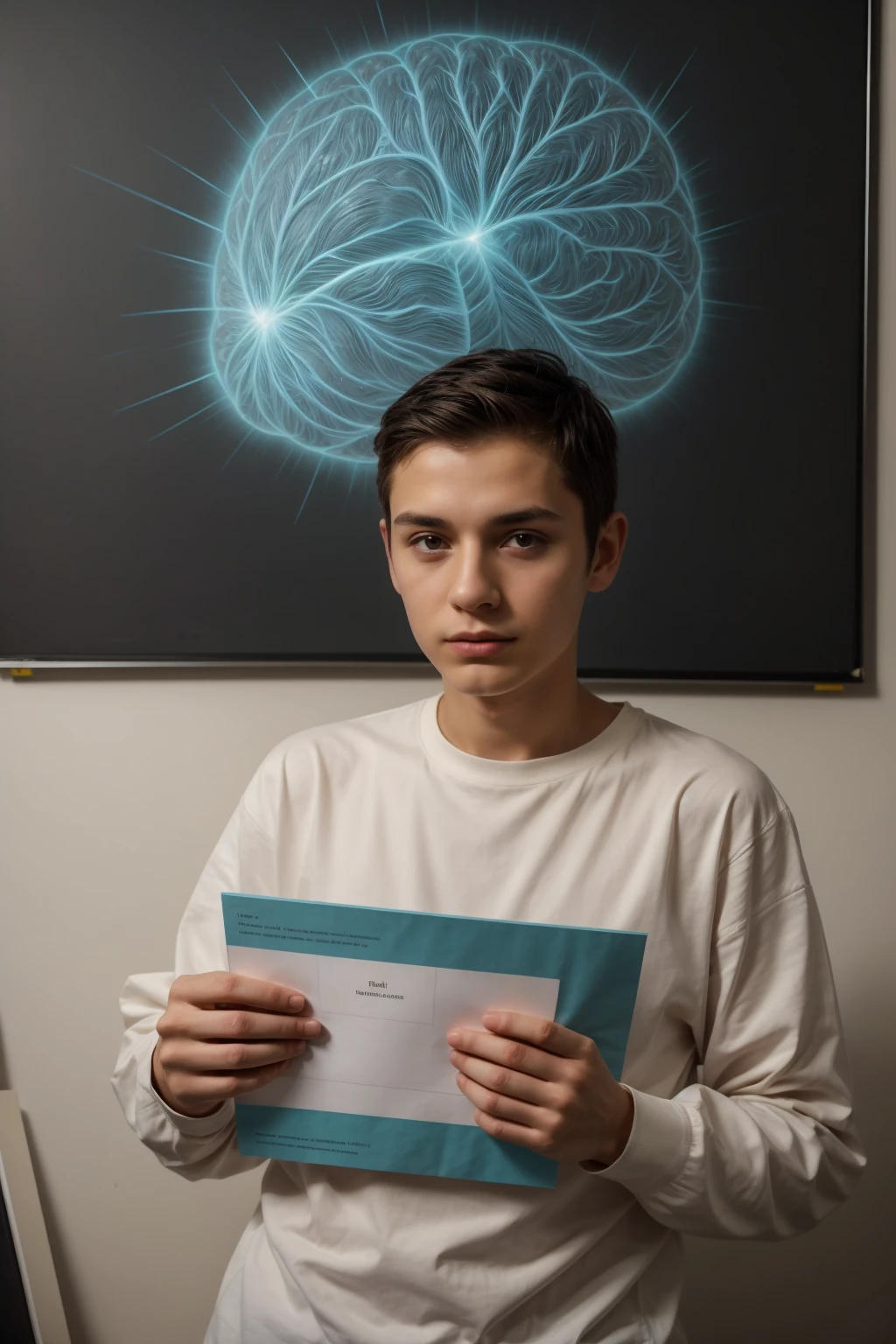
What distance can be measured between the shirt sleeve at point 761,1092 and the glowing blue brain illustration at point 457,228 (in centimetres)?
75

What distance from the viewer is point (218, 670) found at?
155cm

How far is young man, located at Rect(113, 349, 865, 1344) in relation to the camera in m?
0.88

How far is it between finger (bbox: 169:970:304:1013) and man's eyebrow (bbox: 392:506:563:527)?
44cm


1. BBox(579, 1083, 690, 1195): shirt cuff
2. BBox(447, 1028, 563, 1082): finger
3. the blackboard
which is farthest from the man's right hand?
the blackboard

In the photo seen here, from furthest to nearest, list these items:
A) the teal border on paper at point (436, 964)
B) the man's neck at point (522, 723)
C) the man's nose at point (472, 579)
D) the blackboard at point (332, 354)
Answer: the blackboard at point (332, 354) → the man's neck at point (522, 723) → the man's nose at point (472, 579) → the teal border on paper at point (436, 964)

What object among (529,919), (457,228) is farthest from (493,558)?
(457,228)

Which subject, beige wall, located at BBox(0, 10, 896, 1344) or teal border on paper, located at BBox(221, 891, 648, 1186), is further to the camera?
beige wall, located at BBox(0, 10, 896, 1344)

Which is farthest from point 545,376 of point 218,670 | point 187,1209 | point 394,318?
point 187,1209

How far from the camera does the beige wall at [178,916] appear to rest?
57.7 inches

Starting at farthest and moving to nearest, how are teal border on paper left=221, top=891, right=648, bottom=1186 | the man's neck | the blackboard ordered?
the blackboard < the man's neck < teal border on paper left=221, top=891, right=648, bottom=1186

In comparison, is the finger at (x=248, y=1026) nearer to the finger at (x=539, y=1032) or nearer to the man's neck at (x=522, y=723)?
the finger at (x=539, y=1032)

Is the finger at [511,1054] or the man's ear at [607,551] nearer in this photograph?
the finger at [511,1054]

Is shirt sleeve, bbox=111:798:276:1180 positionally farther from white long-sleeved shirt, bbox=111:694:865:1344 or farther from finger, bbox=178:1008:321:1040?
finger, bbox=178:1008:321:1040

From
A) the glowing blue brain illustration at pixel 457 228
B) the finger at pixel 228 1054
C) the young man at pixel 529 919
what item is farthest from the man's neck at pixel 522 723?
the glowing blue brain illustration at pixel 457 228
